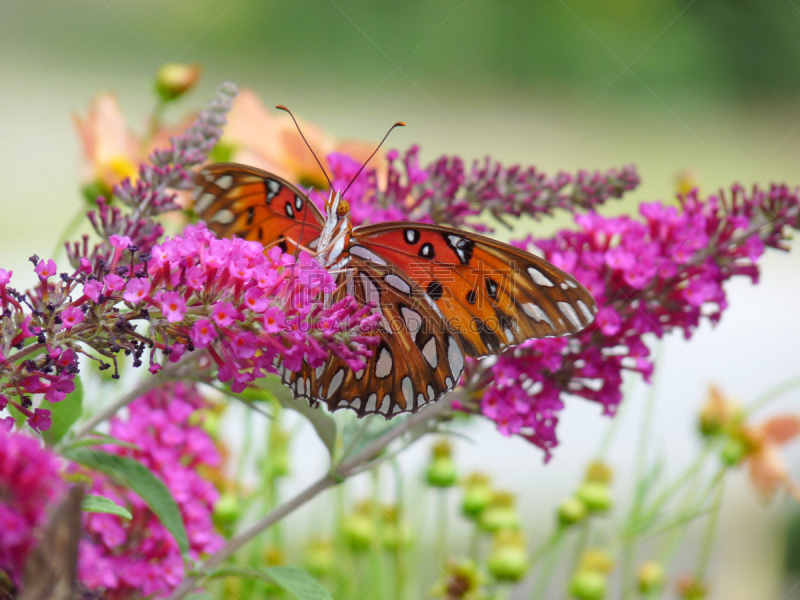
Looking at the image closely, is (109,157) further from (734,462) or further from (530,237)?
(734,462)

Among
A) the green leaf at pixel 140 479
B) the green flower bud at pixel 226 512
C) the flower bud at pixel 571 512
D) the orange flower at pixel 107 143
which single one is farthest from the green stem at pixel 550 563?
the orange flower at pixel 107 143

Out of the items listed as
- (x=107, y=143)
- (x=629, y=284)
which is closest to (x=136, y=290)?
(x=629, y=284)

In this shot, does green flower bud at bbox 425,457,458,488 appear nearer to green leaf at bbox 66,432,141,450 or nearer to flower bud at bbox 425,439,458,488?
flower bud at bbox 425,439,458,488

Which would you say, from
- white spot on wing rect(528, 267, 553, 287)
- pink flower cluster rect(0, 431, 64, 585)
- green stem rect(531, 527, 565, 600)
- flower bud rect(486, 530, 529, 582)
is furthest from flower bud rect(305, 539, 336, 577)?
pink flower cluster rect(0, 431, 64, 585)

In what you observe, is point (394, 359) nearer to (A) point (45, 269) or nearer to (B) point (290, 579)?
(B) point (290, 579)

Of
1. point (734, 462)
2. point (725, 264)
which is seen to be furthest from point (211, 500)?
point (734, 462)
